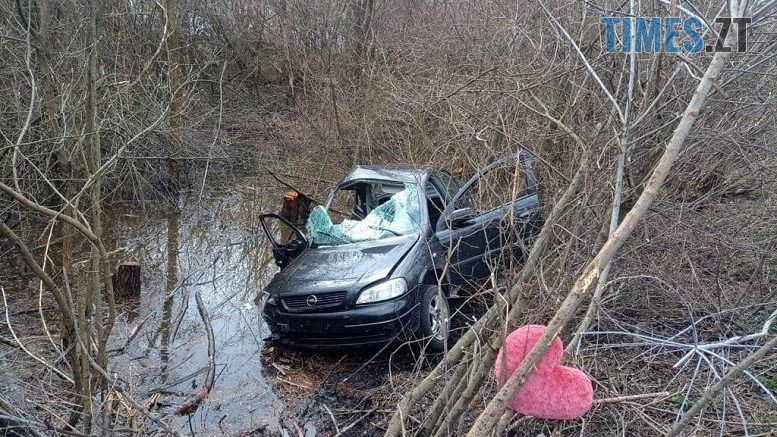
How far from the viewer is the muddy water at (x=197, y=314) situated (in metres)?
5.41

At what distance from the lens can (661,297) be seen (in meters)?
5.58

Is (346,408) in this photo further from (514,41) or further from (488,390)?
(514,41)

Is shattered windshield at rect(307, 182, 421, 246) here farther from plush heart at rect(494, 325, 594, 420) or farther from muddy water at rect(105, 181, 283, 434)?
plush heart at rect(494, 325, 594, 420)

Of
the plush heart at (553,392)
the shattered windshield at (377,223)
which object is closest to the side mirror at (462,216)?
the shattered windshield at (377,223)

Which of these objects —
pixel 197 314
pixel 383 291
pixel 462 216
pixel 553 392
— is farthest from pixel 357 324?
pixel 553 392

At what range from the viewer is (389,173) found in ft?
23.4

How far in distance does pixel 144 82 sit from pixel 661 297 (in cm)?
1072

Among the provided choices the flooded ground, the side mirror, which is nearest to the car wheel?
the flooded ground

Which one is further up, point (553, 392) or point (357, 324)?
point (553, 392)

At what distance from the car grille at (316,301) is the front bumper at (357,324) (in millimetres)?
63

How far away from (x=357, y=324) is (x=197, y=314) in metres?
2.78

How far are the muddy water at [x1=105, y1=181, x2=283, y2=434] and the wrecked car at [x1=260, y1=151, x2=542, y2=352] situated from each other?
69 centimetres
